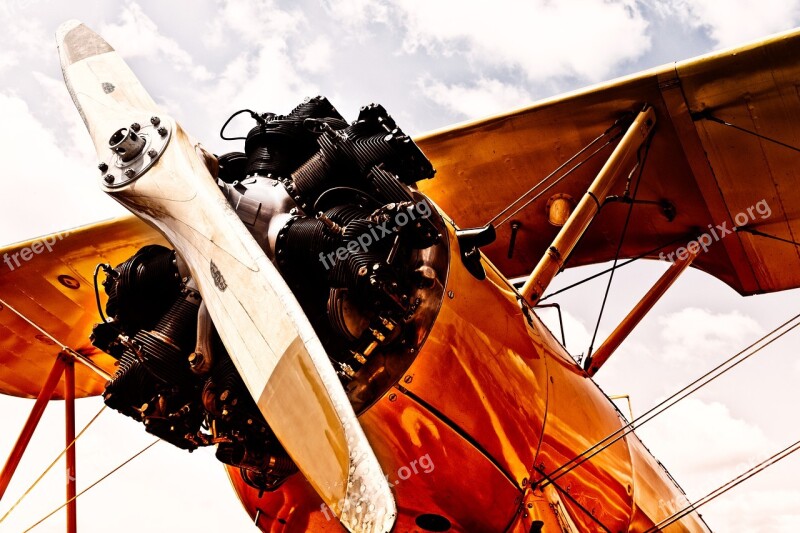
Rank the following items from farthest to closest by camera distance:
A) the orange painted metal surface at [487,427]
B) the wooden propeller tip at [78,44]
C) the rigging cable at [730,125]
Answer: the rigging cable at [730,125], the wooden propeller tip at [78,44], the orange painted metal surface at [487,427]

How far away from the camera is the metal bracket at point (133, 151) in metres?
3.46

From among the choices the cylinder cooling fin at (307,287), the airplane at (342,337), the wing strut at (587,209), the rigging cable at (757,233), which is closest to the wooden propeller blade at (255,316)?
the airplane at (342,337)

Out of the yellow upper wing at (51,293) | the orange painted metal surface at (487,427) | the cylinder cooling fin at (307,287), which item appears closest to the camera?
the cylinder cooling fin at (307,287)

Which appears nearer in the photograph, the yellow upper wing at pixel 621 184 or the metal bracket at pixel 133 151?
the metal bracket at pixel 133 151

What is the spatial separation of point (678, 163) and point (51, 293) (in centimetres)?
525

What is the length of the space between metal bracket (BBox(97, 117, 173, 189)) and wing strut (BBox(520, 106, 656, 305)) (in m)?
2.16

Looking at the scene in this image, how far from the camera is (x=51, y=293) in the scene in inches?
277

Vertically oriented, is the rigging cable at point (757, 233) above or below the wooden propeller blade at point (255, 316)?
above

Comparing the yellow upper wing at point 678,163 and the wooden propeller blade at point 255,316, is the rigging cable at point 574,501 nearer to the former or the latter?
the wooden propeller blade at point 255,316

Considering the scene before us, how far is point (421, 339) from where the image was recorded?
3420 mm

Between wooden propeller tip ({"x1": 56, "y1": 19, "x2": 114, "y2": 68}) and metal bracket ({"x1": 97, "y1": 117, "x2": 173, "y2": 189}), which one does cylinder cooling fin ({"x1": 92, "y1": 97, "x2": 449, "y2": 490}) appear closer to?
metal bracket ({"x1": 97, "y1": 117, "x2": 173, "y2": 189})

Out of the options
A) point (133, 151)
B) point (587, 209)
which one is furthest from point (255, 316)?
point (587, 209)

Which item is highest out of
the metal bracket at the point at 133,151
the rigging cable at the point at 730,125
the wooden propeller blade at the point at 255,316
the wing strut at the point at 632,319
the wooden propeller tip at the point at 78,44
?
the rigging cable at the point at 730,125

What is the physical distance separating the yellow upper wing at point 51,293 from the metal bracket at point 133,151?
2626 mm
